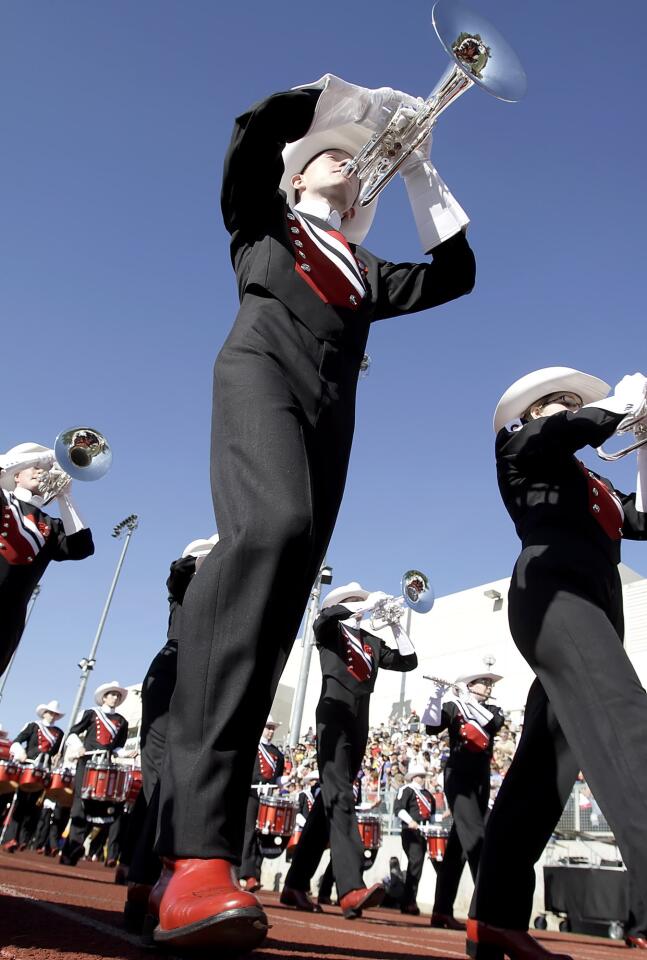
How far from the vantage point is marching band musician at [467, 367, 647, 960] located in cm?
241

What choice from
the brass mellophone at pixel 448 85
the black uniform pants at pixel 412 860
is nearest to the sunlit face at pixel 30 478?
the brass mellophone at pixel 448 85

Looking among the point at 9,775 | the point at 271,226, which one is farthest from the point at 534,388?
the point at 9,775

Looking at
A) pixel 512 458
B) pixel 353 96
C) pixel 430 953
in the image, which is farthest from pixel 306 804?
pixel 353 96

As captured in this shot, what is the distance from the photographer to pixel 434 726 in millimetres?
8750

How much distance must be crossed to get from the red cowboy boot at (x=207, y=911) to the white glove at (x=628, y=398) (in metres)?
2.15

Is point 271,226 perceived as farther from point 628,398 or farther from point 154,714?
point 154,714

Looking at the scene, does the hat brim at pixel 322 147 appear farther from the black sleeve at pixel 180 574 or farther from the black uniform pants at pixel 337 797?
the black uniform pants at pixel 337 797

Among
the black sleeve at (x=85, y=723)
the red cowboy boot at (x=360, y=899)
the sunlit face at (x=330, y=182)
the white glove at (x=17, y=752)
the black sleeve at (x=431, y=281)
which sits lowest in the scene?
the red cowboy boot at (x=360, y=899)

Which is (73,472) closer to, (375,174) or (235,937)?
(375,174)

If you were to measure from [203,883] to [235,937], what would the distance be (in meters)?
0.13

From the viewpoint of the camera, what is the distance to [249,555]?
183 centimetres

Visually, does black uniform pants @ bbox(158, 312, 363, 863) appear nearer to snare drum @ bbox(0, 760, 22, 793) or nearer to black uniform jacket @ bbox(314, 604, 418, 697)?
black uniform jacket @ bbox(314, 604, 418, 697)

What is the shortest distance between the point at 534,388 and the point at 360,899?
3.76m

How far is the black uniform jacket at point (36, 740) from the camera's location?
14234 millimetres
